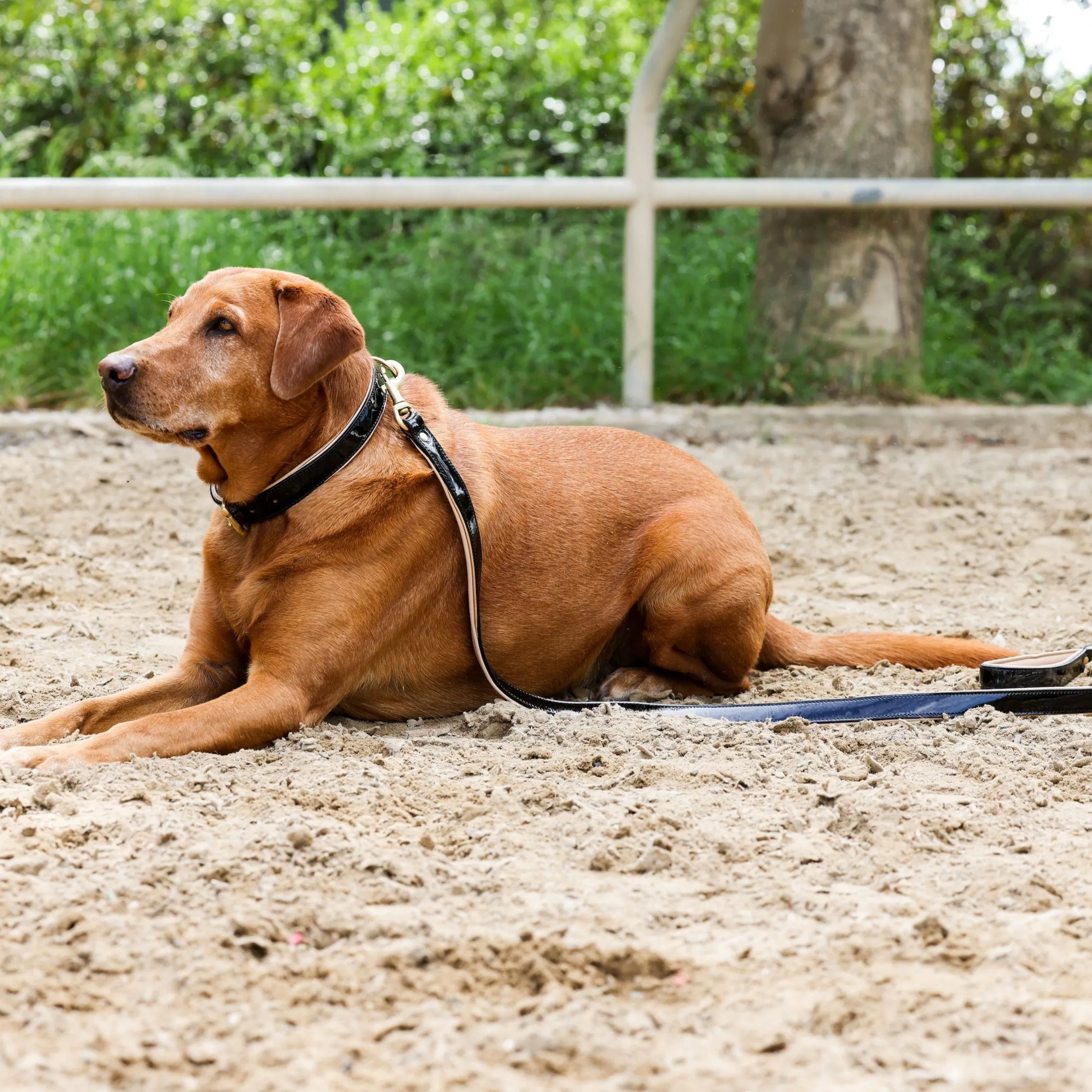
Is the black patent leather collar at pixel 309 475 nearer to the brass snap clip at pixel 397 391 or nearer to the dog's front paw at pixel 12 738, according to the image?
the brass snap clip at pixel 397 391

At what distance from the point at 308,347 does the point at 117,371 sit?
443 mm

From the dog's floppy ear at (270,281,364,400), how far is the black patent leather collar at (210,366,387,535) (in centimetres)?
16

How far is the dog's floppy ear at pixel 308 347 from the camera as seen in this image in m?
3.19

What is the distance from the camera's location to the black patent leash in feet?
10.8

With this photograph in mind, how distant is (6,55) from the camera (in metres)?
10.4

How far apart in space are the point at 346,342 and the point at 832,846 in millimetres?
1623

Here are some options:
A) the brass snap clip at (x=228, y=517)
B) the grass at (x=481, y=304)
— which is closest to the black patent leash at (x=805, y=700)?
the brass snap clip at (x=228, y=517)

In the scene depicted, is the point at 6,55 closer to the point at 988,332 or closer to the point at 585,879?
the point at 988,332

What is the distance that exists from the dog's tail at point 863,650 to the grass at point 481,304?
144 inches

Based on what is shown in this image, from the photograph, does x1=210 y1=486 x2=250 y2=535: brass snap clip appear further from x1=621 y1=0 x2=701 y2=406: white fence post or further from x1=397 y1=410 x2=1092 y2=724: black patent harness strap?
x1=621 y1=0 x2=701 y2=406: white fence post

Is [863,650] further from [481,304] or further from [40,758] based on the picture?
[481,304]

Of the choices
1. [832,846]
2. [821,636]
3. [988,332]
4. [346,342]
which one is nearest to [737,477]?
[821,636]

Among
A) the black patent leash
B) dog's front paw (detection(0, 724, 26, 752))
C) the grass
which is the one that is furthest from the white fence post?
dog's front paw (detection(0, 724, 26, 752))

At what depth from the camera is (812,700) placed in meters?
3.43
